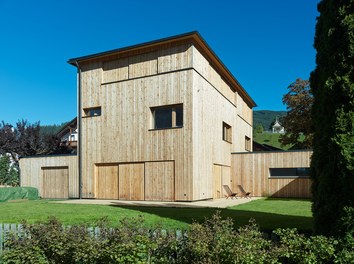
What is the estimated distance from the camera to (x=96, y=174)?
1861 centimetres

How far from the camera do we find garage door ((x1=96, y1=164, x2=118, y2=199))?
1800 cm

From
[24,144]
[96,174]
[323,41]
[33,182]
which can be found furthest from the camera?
[24,144]

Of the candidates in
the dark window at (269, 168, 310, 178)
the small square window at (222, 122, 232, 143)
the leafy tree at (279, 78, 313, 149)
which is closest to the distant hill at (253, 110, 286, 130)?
the leafy tree at (279, 78, 313, 149)

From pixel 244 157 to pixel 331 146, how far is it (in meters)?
16.9

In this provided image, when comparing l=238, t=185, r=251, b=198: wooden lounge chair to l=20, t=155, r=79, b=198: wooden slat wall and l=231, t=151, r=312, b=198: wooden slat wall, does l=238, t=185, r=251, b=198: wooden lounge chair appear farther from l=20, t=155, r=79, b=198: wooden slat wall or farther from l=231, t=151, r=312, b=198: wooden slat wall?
l=20, t=155, r=79, b=198: wooden slat wall

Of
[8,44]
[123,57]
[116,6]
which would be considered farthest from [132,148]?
[8,44]

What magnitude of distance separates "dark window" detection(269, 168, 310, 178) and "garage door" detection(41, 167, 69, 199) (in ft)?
42.0

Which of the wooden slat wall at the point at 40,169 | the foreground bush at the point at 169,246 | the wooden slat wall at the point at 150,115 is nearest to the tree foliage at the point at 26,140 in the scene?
the wooden slat wall at the point at 40,169

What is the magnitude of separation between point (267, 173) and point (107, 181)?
32.2 ft

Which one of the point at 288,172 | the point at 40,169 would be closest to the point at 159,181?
the point at 288,172

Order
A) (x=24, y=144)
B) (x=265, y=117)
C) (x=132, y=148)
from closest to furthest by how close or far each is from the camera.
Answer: (x=132, y=148) → (x=24, y=144) → (x=265, y=117)

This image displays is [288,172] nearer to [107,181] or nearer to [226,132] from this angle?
[226,132]

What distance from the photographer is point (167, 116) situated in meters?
16.9

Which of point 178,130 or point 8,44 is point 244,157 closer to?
point 178,130
